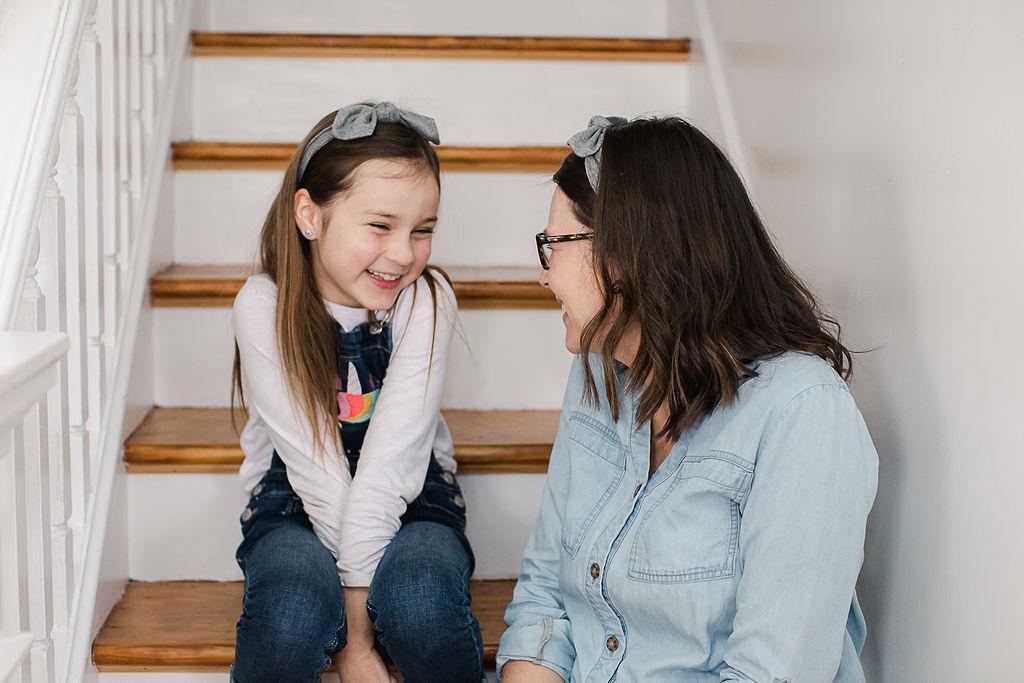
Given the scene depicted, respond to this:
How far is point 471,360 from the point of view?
1.89 meters

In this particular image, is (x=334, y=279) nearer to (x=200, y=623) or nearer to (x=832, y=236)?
(x=200, y=623)

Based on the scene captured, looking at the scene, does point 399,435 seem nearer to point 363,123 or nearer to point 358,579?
point 358,579

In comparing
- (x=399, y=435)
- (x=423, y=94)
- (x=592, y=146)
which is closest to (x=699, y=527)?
(x=592, y=146)

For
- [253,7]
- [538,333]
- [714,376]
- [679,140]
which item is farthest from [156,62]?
[714,376]

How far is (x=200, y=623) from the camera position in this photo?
1543mm

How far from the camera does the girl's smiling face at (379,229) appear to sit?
5.15ft

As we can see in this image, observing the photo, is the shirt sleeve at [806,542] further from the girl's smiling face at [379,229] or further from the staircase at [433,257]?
the girl's smiling face at [379,229]

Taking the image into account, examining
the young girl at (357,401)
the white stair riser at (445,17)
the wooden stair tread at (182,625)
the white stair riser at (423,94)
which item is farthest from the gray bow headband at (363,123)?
the white stair riser at (445,17)

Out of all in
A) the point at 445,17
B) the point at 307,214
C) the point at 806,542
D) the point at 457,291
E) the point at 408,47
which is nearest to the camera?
the point at 806,542

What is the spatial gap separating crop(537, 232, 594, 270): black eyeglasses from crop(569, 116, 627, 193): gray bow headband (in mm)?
52

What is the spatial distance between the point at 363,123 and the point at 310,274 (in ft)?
0.84

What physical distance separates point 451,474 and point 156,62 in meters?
0.92

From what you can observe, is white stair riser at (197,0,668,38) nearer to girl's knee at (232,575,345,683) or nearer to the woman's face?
the woman's face

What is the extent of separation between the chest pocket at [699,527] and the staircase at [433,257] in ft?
1.37
